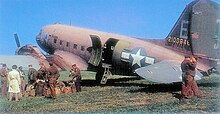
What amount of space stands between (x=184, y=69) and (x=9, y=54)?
2371 millimetres

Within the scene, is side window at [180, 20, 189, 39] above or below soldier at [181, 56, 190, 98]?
above

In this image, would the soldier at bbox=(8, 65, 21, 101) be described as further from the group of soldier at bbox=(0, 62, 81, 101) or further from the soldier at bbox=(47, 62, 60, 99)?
the soldier at bbox=(47, 62, 60, 99)

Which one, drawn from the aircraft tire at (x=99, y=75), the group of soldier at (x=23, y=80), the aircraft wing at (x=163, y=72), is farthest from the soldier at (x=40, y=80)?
the aircraft wing at (x=163, y=72)

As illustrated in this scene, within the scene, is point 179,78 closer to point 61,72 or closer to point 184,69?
point 184,69

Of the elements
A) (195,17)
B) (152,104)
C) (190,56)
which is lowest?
(152,104)

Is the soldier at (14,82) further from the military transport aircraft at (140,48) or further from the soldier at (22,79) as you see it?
the military transport aircraft at (140,48)

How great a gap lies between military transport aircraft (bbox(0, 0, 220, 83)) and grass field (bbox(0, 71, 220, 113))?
0.19m

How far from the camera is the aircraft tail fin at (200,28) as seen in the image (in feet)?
23.9

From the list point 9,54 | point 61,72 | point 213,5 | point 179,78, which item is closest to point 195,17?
point 213,5

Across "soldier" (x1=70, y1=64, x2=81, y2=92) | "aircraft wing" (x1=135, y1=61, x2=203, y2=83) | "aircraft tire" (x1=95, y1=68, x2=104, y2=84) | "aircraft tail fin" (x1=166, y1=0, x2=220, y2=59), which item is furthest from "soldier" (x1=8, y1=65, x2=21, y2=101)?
"aircraft tail fin" (x1=166, y1=0, x2=220, y2=59)

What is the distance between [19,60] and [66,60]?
924 mm

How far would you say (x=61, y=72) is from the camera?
7738mm

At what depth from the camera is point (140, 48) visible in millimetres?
8125

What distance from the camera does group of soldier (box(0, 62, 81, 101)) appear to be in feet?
24.5
